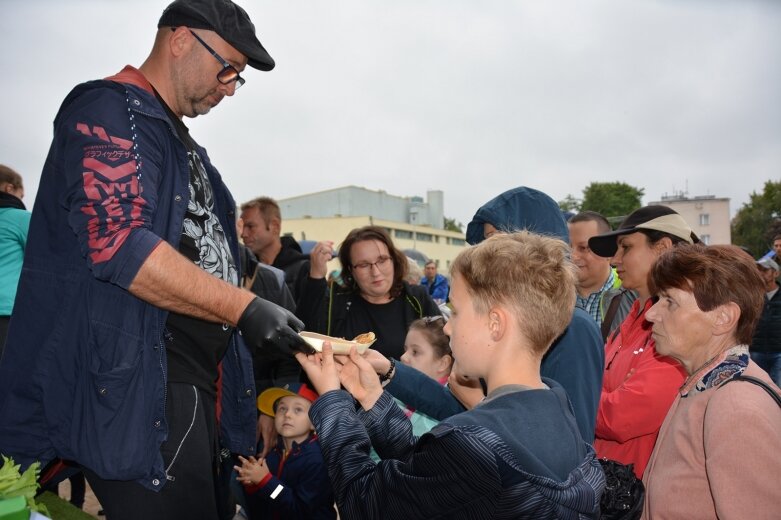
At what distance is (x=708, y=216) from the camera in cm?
6869

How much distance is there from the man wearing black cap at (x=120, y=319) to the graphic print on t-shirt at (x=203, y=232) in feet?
0.07

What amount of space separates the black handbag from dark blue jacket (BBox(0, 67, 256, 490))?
5.01 feet

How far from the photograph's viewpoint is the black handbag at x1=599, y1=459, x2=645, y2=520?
214 cm

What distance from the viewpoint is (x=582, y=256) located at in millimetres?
5430

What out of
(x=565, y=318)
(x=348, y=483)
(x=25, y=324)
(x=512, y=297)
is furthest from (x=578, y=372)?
(x=25, y=324)

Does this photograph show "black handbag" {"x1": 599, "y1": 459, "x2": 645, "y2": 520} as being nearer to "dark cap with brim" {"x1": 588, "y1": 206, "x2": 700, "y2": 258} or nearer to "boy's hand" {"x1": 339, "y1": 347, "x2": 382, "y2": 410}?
"boy's hand" {"x1": 339, "y1": 347, "x2": 382, "y2": 410}

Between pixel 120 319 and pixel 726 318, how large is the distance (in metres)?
2.41

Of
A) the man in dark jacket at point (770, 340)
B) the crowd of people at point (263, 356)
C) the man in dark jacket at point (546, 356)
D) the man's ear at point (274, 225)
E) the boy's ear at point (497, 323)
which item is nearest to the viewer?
the crowd of people at point (263, 356)

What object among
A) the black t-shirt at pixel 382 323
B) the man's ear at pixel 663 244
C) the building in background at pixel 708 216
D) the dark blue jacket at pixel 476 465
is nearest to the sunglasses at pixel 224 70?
the dark blue jacket at pixel 476 465

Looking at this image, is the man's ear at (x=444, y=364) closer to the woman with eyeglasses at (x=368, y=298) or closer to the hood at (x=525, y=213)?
the woman with eyeglasses at (x=368, y=298)

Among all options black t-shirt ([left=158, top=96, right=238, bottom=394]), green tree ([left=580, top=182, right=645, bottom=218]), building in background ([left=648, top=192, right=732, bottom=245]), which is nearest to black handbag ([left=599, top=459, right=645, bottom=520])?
black t-shirt ([left=158, top=96, right=238, bottom=394])

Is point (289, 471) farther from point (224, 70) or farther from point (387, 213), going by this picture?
point (387, 213)

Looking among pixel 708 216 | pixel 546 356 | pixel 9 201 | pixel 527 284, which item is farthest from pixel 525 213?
pixel 708 216

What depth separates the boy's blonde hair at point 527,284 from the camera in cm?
200
